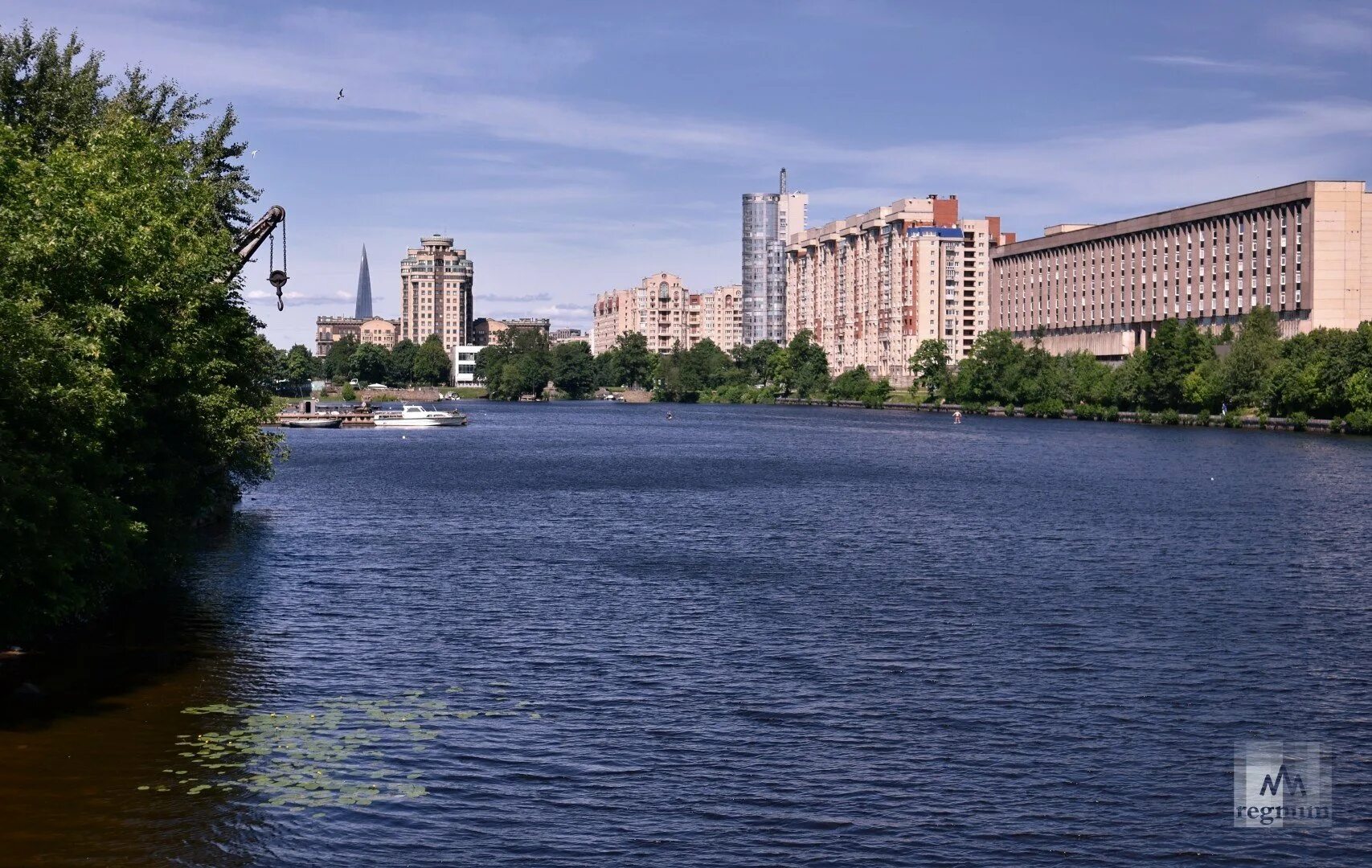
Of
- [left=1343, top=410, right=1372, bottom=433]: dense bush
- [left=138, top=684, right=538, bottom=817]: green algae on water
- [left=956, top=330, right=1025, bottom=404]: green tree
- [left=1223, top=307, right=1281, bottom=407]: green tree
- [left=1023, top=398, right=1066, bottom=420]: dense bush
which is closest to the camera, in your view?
[left=138, top=684, right=538, bottom=817]: green algae on water

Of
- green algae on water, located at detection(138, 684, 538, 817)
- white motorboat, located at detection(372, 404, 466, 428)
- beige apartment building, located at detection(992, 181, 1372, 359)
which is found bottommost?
green algae on water, located at detection(138, 684, 538, 817)

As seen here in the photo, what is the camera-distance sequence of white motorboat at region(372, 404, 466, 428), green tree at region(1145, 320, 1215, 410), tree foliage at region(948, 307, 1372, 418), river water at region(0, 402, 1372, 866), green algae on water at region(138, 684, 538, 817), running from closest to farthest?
river water at region(0, 402, 1372, 866) < green algae on water at region(138, 684, 538, 817) < tree foliage at region(948, 307, 1372, 418) < green tree at region(1145, 320, 1215, 410) < white motorboat at region(372, 404, 466, 428)

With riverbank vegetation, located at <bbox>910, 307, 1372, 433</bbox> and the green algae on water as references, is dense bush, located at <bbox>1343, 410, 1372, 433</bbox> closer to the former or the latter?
riverbank vegetation, located at <bbox>910, 307, 1372, 433</bbox>

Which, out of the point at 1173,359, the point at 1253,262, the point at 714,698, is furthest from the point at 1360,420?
the point at 714,698

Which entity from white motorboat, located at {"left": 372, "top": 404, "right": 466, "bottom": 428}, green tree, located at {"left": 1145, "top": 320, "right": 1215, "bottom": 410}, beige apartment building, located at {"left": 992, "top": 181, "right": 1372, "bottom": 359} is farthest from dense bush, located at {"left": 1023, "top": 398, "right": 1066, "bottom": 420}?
white motorboat, located at {"left": 372, "top": 404, "right": 466, "bottom": 428}

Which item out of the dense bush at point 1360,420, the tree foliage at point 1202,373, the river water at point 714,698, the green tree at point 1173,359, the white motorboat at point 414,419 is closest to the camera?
the river water at point 714,698

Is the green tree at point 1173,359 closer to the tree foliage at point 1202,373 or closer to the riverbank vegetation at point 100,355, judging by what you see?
the tree foliage at point 1202,373

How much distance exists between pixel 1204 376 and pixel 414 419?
86678mm

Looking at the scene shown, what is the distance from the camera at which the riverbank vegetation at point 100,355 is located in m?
25.1

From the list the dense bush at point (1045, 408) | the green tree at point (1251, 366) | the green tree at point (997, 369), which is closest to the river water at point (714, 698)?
the green tree at point (1251, 366)

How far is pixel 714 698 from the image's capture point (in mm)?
27438

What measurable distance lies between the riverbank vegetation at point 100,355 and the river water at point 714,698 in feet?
9.03

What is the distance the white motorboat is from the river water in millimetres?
102202

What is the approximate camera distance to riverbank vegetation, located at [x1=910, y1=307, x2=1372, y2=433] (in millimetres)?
121625
